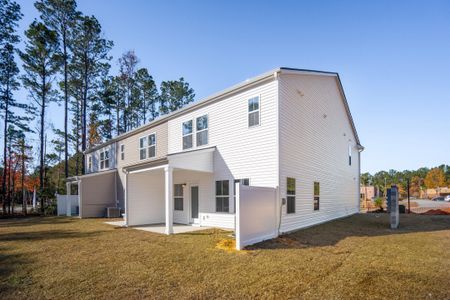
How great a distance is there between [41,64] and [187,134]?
18376mm

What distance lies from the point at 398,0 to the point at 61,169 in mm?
42280

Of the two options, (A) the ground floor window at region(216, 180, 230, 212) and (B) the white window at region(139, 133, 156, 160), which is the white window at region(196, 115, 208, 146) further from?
(B) the white window at region(139, 133, 156, 160)

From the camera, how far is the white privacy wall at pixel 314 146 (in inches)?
418

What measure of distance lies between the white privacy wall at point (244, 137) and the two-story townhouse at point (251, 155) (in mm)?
39

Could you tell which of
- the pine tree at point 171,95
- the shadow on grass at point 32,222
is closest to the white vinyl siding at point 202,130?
the shadow on grass at point 32,222

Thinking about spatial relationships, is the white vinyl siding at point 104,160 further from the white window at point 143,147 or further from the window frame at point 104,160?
the white window at point 143,147

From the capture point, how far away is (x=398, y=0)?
10250 mm

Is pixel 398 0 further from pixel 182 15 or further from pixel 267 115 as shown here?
pixel 182 15

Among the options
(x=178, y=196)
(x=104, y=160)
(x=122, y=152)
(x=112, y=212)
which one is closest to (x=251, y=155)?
(x=178, y=196)

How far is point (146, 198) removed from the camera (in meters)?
14.4

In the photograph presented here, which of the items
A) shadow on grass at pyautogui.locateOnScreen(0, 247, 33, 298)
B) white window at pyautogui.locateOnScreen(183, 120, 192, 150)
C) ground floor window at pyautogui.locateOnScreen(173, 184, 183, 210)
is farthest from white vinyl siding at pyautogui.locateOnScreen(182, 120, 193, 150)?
shadow on grass at pyautogui.locateOnScreen(0, 247, 33, 298)

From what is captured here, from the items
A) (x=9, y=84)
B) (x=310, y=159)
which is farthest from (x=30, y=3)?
(x=310, y=159)

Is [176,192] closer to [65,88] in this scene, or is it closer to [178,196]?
[178,196]

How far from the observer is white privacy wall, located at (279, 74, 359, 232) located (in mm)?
10609
